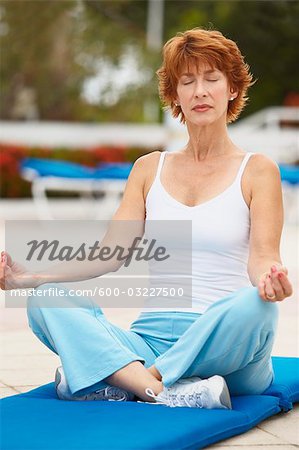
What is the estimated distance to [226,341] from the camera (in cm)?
306

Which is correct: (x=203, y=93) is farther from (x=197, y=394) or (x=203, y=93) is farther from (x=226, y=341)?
(x=197, y=394)

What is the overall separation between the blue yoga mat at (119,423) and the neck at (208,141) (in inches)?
33.7

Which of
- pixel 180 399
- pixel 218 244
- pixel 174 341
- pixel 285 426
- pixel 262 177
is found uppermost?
pixel 262 177

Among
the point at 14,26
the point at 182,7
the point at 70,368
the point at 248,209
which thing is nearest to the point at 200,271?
the point at 248,209

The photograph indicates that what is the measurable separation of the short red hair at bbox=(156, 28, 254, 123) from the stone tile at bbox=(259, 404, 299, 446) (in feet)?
3.51

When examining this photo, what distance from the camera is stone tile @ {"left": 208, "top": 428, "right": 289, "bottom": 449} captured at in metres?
2.99

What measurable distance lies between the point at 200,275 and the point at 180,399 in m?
0.46

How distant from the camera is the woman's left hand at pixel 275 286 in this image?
294cm

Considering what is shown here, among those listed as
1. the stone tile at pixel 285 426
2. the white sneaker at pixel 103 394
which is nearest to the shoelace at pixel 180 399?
the white sneaker at pixel 103 394

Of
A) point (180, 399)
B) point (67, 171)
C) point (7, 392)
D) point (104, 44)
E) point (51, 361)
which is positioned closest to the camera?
point (180, 399)

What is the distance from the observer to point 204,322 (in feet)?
10.1

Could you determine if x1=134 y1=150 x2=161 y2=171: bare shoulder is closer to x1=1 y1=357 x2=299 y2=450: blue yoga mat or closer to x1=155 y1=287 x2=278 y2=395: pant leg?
x1=155 y1=287 x2=278 y2=395: pant leg

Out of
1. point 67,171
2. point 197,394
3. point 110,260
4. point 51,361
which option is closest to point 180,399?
point 197,394

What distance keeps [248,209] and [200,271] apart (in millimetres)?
267
